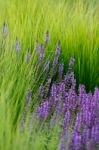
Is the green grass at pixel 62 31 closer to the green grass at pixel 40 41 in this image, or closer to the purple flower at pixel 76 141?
the green grass at pixel 40 41

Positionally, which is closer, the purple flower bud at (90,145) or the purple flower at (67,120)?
the purple flower bud at (90,145)

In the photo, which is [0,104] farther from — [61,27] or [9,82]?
[61,27]

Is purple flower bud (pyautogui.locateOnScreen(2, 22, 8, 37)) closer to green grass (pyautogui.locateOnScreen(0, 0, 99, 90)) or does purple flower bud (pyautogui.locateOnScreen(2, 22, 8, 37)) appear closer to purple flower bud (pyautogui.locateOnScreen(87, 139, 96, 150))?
green grass (pyautogui.locateOnScreen(0, 0, 99, 90))

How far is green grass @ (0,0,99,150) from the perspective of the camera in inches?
123

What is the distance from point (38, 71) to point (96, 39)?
767 millimetres

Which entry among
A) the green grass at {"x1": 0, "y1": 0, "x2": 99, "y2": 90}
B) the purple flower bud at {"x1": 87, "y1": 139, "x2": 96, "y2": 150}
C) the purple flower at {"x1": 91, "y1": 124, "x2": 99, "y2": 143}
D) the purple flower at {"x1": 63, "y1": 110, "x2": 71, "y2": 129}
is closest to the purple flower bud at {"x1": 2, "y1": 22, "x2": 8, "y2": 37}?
the green grass at {"x1": 0, "y1": 0, "x2": 99, "y2": 90}

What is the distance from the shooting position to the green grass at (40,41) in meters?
3.12

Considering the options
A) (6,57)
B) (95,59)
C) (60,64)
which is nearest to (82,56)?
(95,59)

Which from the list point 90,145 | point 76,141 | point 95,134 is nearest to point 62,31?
point 95,134

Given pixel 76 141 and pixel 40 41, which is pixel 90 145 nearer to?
pixel 76 141

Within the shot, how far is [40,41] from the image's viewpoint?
4117 mm

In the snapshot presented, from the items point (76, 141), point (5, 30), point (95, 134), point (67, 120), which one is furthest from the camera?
point (5, 30)

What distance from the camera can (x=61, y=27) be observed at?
4.32m

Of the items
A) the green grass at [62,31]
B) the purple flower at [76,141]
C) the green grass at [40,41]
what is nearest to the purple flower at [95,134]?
the purple flower at [76,141]
